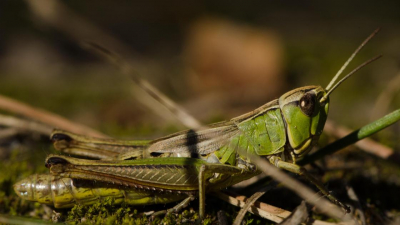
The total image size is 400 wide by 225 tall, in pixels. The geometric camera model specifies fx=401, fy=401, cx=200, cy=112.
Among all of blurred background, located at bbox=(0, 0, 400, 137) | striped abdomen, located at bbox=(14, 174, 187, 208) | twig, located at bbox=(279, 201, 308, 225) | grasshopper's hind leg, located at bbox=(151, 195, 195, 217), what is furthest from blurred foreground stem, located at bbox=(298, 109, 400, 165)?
blurred background, located at bbox=(0, 0, 400, 137)

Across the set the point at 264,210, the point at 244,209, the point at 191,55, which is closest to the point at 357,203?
the point at 264,210

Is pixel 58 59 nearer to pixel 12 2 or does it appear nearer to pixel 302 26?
pixel 12 2

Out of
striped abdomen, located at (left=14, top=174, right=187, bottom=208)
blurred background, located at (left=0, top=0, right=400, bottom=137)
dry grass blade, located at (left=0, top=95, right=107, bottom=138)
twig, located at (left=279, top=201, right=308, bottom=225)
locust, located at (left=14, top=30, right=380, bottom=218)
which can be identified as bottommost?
Result: twig, located at (left=279, top=201, right=308, bottom=225)

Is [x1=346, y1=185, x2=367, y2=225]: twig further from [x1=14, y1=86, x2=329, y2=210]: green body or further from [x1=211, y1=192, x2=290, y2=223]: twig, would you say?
[x1=211, y1=192, x2=290, y2=223]: twig

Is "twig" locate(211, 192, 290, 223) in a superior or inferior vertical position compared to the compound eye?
inferior

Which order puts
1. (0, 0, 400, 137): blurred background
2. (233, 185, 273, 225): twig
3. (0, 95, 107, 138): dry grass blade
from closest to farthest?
(233, 185, 273, 225): twig, (0, 95, 107, 138): dry grass blade, (0, 0, 400, 137): blurred background

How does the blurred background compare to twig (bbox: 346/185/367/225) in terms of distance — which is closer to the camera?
twig (bbox: 346/185/367/225)

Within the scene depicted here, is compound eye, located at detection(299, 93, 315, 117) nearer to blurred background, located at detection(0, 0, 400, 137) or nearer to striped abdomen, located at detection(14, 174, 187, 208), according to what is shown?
striped abdomen, located at detection(14, 174, 187, 208)

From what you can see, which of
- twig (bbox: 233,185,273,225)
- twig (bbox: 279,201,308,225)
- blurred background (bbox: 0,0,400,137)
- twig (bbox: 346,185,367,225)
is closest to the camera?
twig (bbox: 279,201,308,225)
